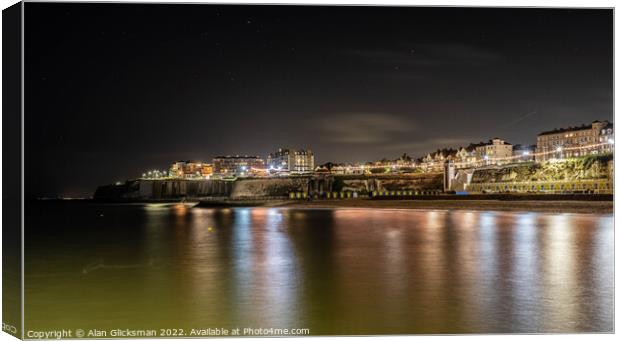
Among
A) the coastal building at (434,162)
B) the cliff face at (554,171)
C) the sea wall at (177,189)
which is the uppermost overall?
the coastal building at (434,162)

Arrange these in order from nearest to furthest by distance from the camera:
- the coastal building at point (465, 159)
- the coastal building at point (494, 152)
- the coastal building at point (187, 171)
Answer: the coastal building at point (494, 152) < the coastal building at point (465, 159) < the coastal building at point (187, 171)

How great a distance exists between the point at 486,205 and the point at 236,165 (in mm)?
35666

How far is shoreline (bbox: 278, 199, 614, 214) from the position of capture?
18047 millimetres

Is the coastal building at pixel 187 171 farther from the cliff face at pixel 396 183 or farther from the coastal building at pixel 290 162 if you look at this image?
the cliff face at pixel 396 183

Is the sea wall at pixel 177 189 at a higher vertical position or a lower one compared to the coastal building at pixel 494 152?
lower

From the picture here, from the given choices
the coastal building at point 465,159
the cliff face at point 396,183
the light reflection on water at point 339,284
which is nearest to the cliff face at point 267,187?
the cliff face at point 396,183

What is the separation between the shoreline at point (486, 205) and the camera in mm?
18047

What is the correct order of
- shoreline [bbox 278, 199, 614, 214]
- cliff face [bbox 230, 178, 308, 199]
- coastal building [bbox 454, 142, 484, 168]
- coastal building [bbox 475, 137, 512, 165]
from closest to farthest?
shoreline [bbox 278, 199, 614, 214] < coastal building [bbox 475, 137, 512, 165] < coastal building [bbox 454, 142, 484, 168] < cliff face [bbox 230, 178, 308, 199]

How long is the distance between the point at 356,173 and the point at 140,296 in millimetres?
43068

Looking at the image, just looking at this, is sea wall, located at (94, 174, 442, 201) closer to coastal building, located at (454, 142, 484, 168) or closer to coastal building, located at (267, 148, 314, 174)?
coastal building, located at (267, 148, 314, 174)

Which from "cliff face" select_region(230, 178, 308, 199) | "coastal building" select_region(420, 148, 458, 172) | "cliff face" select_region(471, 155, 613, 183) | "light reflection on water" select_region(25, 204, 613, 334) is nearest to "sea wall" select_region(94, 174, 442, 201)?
"cliff face" select_region(230, 178, 308, 199)

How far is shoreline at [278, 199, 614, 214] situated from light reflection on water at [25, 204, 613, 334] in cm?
637

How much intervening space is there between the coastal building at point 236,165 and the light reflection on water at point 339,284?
41825 mm

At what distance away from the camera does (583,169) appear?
850 inches
